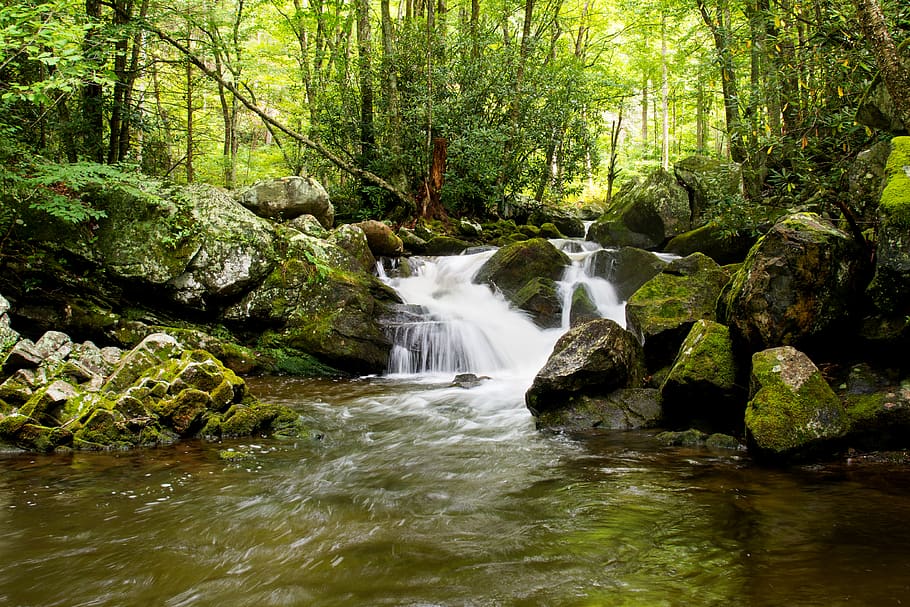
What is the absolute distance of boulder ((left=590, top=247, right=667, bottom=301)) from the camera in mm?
11141

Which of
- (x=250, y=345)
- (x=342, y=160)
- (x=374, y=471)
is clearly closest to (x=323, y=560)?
(x=374, y=471)

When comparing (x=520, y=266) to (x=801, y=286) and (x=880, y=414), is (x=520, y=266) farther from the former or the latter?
(x=880, y=414)

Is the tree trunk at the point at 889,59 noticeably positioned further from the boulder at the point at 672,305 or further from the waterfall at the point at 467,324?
the waterfall at the point at 467,324

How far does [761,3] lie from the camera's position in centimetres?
963

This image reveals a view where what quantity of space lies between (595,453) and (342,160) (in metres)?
12.4

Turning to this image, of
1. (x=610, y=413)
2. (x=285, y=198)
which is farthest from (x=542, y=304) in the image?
(x=285, y=198)

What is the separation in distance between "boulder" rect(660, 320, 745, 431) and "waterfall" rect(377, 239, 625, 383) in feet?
10.3

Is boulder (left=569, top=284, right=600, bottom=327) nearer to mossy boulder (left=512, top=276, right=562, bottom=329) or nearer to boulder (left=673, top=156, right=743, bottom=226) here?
mossy boulder (left=512, top=276, right=562, bottom=329)

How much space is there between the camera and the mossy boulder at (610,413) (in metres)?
6.04

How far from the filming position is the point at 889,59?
4641mm

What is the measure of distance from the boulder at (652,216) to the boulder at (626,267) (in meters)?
2.50

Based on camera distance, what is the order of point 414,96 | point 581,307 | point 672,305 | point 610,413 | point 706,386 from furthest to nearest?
point 414,96 → point 581,307 → point 672,305 → point 610,413 → point 706,386

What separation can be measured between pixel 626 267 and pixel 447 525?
29.2 feet

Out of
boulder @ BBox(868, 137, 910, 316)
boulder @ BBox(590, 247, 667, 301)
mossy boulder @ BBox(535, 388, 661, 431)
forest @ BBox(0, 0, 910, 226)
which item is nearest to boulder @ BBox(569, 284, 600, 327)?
boulder @ BBox(590, 247, 667, 301)
